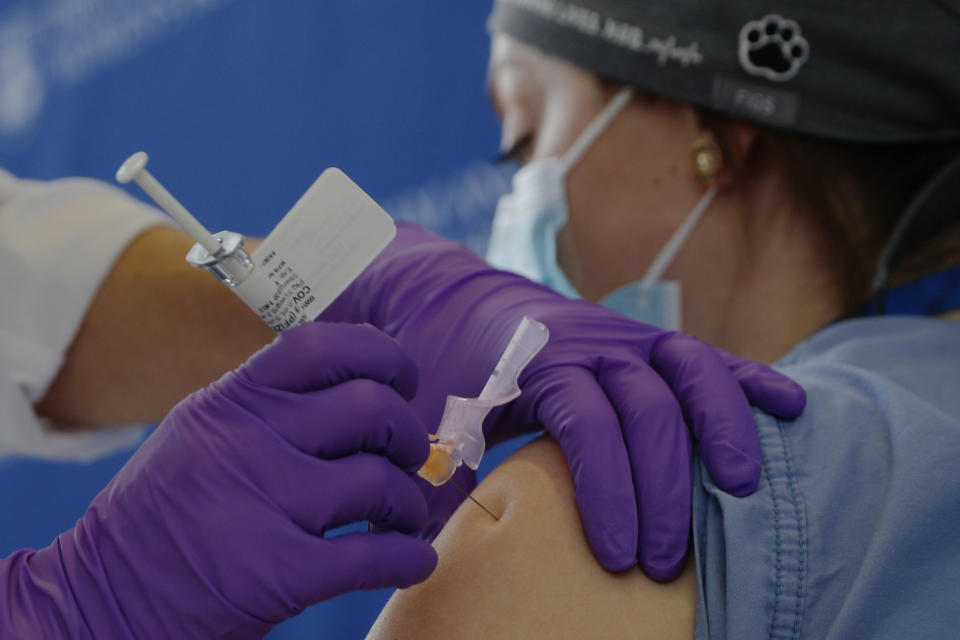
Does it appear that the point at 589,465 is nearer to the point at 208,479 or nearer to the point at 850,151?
the point at 208,479

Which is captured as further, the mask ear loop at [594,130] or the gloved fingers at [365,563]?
the mask ear loop at [594,130]

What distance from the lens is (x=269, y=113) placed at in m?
2.29

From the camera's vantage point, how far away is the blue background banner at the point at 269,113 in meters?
2.19

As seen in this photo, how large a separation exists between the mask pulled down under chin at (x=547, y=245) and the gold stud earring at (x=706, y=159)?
0.17 m

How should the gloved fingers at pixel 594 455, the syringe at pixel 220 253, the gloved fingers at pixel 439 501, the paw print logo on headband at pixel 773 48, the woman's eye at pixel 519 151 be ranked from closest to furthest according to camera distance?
1. the syringe at pixel 220 253
2. the gloved fingers at pixel 594 455
3. the gloved fingers at pixel 439 501
4. the paw print logo on headband at pixel 773 48
5. the woman's eye at pixel 519 151

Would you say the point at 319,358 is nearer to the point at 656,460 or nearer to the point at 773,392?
the point at 656,460

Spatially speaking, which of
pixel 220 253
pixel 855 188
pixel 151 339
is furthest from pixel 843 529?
pixel 151 339

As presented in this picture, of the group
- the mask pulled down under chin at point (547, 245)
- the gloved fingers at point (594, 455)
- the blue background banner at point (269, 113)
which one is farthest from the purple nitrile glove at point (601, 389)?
the blue background banner at point (269, 113)

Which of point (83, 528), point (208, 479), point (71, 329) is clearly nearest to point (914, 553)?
point (208, 479)

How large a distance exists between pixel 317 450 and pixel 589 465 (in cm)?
23

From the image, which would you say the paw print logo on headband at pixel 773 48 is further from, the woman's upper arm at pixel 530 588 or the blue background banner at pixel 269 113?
the blue background banner at pixel 269 113

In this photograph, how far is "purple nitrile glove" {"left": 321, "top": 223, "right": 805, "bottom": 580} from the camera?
2.39 ft

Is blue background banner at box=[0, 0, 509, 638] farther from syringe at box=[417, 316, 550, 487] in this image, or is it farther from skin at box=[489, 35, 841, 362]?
syringe at box=[417, 316, 550, 487]

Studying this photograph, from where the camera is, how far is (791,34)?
1.17 meters
